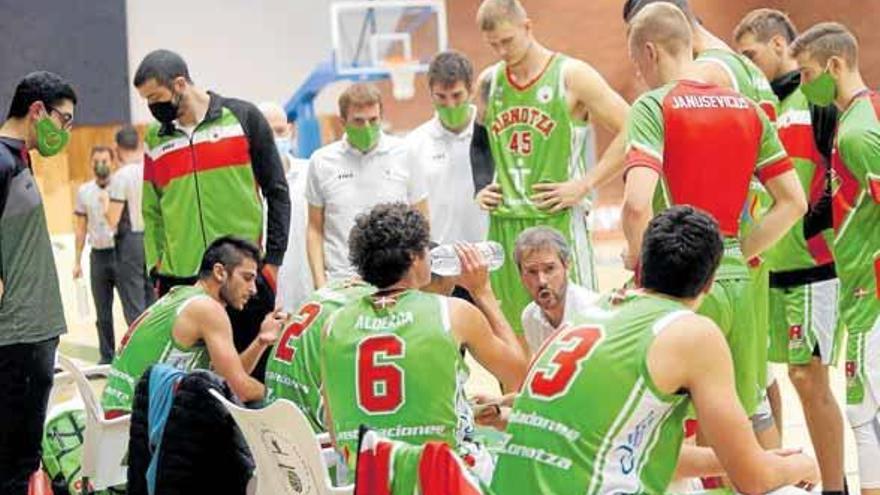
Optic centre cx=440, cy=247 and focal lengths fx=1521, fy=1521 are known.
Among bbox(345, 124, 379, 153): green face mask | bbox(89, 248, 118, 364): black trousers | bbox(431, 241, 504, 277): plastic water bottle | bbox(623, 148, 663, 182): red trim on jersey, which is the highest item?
bbox(623, 148, 663, 182): red trim on jersey

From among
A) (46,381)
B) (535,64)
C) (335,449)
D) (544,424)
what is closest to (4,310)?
(46,381)

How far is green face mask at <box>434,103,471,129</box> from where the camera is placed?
7617 millimetres

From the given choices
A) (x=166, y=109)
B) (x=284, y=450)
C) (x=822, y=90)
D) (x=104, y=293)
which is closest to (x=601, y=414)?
(x=284, y=450)

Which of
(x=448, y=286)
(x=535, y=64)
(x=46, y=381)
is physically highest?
(x=535, y=64)

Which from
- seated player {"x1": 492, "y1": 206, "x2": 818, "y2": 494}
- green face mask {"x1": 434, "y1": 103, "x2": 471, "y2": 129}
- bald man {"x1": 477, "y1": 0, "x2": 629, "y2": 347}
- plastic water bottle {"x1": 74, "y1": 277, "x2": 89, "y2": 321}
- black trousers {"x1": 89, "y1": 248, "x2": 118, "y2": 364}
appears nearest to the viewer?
seated player {"x1": 492, "y1": 206, "x2": 818, "y2": 494}

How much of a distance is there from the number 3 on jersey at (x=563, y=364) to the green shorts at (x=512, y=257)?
259cm

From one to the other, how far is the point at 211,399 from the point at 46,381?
1515 millimetres

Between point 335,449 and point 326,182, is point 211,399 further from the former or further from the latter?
point 326,182

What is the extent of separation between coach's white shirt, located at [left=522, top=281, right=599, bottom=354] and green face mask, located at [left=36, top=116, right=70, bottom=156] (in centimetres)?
189

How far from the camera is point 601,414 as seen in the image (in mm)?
3523

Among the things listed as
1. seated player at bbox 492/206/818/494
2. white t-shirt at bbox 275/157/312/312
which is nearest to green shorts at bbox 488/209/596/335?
white t-shirt at bbox 275/157/312/312

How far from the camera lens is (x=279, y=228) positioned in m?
6.53

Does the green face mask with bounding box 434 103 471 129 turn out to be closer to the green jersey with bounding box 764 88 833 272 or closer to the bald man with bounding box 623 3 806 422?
the green jersey with bounding box 764 88 833 272

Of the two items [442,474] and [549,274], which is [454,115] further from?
[442,474]
